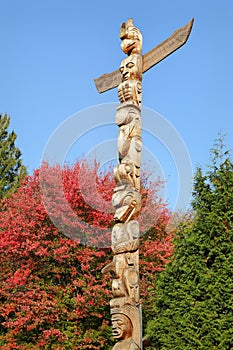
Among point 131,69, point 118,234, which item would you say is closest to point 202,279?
point 118,234

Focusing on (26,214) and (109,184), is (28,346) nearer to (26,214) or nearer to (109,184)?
(26,214)

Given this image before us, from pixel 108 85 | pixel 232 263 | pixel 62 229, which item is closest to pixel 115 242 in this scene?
pixel 232 263

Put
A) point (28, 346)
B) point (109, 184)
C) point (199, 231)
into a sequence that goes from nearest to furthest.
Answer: point (199, 231) < point (28, 346) < point (109, 184)

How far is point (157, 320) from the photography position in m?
8.27

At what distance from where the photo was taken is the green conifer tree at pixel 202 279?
7137 millimetres

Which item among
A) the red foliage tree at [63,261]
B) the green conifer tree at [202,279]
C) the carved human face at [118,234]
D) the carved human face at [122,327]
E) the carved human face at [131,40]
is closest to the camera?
the carved human face at [122,327]

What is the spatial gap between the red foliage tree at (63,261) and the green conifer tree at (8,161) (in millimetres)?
11040

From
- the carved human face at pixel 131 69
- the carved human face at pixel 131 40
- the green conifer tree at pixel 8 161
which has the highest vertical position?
the green conifer tree at pixel 8 161

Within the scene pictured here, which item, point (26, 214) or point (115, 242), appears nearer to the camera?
point (115, 242)

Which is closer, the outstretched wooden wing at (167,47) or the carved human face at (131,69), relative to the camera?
the outstretched wooden wing at (167,47)

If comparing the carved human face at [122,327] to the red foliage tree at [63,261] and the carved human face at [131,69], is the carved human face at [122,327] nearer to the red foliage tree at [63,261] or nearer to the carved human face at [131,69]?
the carved human face at [131,69]

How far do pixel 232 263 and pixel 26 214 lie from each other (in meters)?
8.78

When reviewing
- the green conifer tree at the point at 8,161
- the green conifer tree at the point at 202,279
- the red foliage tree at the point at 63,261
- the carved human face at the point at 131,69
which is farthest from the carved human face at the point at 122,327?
the green conifer tree at the point at 8,161

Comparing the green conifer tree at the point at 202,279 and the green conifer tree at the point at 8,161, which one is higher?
the green conifer tree at the point at 8,161
